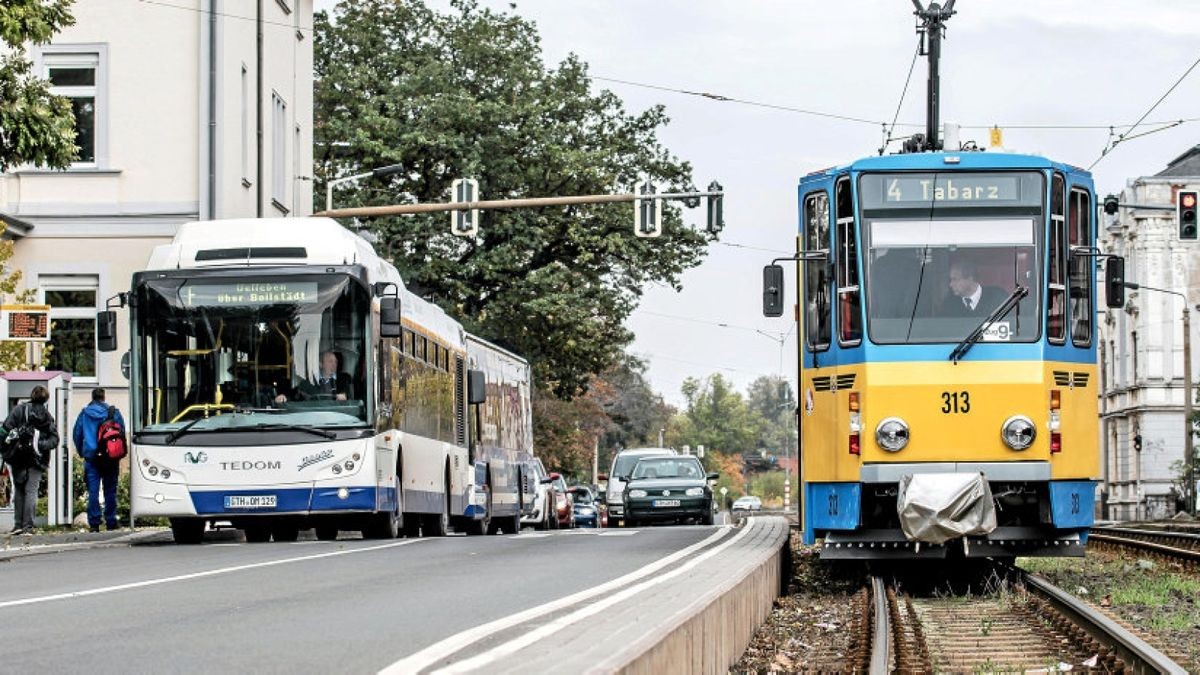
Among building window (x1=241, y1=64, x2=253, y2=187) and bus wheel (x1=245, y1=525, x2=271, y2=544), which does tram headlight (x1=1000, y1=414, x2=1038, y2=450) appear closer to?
bus wheel (x1=245, y1=525, x2=271, y2=544)

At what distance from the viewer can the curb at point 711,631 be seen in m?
7.38

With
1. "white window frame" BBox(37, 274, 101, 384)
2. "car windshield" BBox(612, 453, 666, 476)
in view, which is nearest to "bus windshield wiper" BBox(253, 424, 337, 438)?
"white window frame" BBox(37, 274, 101, 384)

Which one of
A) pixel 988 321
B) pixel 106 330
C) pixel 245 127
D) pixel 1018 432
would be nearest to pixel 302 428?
pixel 106 330

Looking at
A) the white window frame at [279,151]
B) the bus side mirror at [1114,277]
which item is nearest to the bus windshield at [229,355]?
the bus side mirror at [1114,277]

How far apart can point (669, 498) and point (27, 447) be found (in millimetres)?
20161

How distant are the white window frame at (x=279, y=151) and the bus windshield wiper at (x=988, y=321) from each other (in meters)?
26.1

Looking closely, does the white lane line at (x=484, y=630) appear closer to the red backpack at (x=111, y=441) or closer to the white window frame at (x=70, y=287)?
the red backpack at (x=111, y=441)

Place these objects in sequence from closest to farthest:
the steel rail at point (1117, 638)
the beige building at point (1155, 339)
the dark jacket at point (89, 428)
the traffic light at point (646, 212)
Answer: the steel rail at point (1117, 638) → the dark jacket at point (89, 428) → the traffic light at point (646, 212) → the beige building at point (1155, 339)

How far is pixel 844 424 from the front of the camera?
17.0 m

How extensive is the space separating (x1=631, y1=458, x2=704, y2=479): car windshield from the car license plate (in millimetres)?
21728

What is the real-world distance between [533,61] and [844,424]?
39.6 metres

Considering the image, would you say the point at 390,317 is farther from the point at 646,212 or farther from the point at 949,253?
the point at 646,212

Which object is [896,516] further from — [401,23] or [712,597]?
[401,23]

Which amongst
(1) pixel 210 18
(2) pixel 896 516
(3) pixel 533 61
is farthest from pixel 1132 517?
(2) pixel 896 516
